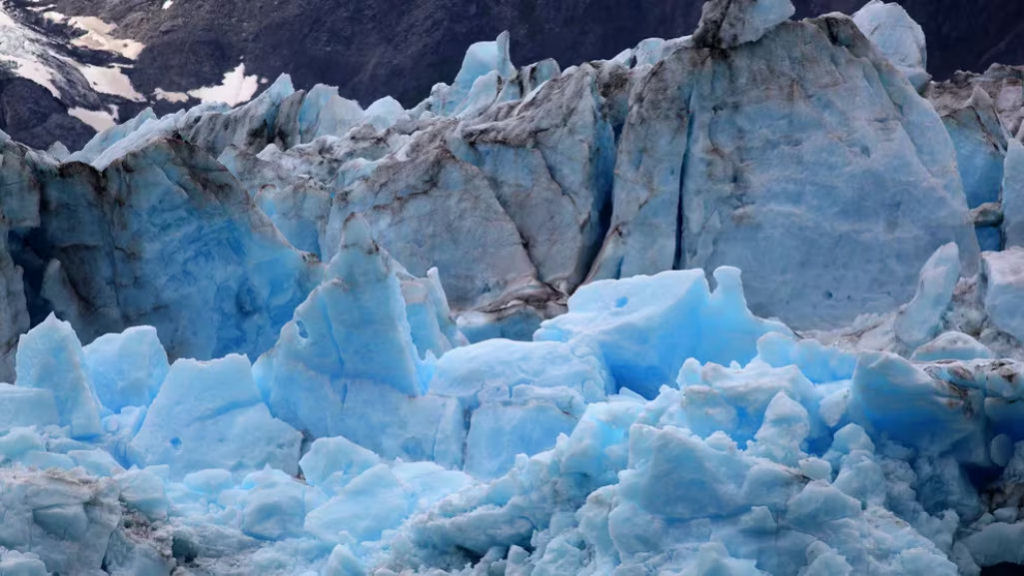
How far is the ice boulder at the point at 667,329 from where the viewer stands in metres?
6.18

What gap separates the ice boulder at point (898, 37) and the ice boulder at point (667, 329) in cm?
487

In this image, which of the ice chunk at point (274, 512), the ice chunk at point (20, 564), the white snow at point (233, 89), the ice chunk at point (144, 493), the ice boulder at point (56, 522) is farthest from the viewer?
the white snow at point (233, 89)

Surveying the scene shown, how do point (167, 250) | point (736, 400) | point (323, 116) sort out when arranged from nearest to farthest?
point (736, 400) < point (167, 250) < point (323, 116)

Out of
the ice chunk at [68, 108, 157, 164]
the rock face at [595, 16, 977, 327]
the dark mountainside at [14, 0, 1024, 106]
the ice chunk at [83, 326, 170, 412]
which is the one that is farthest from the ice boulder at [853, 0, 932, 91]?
the dark mountainside at [14, 0, 1024, 106]

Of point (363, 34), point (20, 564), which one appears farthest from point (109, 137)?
point (20, 564)

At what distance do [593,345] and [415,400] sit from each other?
0.98 metres

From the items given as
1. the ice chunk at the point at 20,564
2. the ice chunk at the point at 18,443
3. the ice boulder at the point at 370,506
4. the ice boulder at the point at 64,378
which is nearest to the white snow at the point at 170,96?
the ice boulder at the point at 64,378

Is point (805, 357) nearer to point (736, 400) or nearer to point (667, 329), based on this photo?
point (736, 400)

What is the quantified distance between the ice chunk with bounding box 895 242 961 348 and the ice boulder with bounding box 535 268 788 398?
0.86m

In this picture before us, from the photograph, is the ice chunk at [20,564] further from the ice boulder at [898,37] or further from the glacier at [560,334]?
the ice boulder at [898,37]

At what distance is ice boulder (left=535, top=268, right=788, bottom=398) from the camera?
20.3ft

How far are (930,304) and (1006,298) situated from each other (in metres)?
0.41

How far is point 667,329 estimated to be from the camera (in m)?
6.27

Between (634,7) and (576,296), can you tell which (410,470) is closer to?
(576,296)
